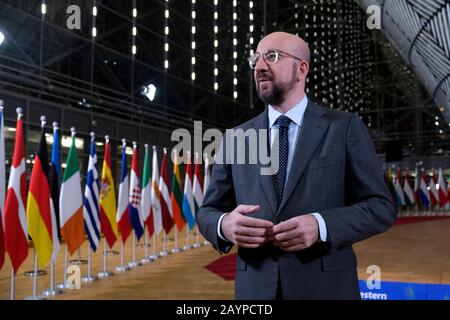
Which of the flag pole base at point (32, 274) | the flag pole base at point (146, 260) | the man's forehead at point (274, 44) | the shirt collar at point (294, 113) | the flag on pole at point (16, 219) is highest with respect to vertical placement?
the man's forehead at point (274, 44)

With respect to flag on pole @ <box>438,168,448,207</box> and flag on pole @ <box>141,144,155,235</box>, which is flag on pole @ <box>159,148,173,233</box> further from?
flag on pole @ <box>438,168,448,207</box>

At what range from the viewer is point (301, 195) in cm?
133

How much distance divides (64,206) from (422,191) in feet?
60.7

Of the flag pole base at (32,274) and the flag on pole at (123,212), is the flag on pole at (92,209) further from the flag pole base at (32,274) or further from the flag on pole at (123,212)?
the flag pole base at (32,274)

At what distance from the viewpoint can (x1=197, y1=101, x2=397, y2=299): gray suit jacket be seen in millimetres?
1297

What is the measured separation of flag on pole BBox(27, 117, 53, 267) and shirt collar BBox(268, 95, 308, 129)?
15.5 feet

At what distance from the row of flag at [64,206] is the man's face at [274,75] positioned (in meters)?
4.27

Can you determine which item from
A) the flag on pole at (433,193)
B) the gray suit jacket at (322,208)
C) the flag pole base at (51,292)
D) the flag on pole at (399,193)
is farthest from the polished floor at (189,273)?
the flag on pole at (433,193)

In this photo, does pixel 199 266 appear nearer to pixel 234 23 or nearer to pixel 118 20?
pixel 118 20

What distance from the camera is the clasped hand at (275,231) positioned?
3.87 ft

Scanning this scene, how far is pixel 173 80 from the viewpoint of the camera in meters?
18.8

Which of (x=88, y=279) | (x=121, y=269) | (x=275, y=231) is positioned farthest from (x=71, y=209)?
(x=275, y=231)

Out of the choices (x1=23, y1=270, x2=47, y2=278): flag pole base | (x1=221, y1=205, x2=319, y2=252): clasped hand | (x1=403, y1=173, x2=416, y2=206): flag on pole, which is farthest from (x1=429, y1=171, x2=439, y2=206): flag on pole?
(x1=221, y1=205, x2=319, y2=252): clasped hand

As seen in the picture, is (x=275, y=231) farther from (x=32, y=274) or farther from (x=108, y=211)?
(x=32, y=274)
